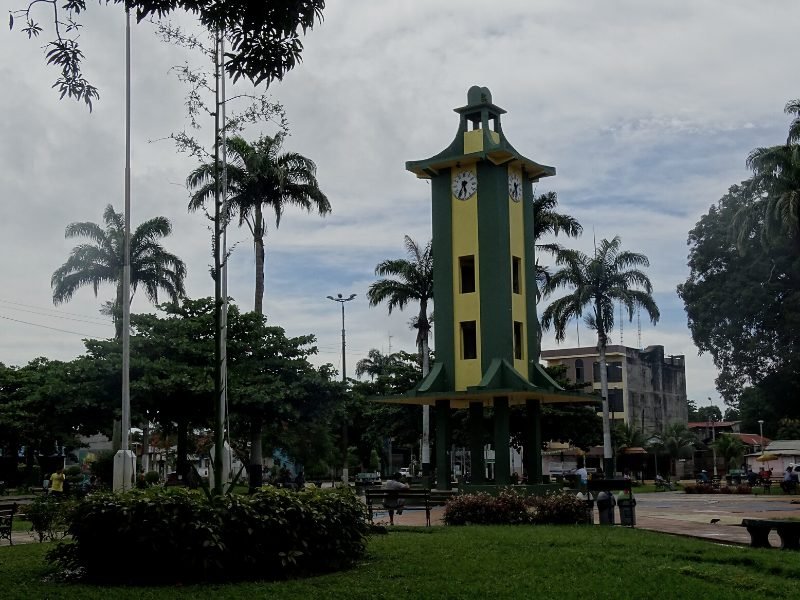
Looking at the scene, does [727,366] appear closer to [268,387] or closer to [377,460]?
[268,387]

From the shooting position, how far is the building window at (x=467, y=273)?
1193 inches

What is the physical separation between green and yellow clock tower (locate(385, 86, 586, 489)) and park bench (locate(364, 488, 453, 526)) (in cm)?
140

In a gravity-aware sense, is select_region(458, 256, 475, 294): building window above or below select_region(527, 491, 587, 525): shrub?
above

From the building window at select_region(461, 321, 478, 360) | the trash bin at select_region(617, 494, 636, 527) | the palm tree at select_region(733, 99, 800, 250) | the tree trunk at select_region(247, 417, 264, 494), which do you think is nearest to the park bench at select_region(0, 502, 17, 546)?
the trash bin at select_region(617, 494, 636, 527)

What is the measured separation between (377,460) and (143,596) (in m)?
71.8

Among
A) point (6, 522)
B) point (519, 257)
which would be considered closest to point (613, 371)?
point (519, 257)

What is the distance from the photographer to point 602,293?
4550cm

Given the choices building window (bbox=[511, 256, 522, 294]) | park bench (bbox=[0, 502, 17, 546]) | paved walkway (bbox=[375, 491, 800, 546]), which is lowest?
paved walkway (bbox=[375, 491, 800, 546])

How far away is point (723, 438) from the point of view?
64.2m

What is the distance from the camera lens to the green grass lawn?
1020cm

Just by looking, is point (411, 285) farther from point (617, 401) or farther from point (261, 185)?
point (617, 401)

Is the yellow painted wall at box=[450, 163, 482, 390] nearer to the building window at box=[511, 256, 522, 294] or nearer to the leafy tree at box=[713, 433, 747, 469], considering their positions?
the building window at box=[511, 256, 522, 294]

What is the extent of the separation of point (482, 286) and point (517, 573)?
1832 centimetres

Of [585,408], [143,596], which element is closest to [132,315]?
[585,408]
